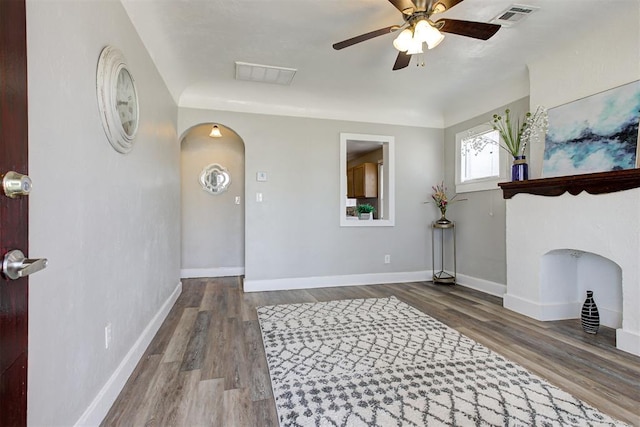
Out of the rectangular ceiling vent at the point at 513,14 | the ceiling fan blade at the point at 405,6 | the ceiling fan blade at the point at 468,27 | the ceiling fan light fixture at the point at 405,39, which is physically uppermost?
the rectangular ceiling vent at the point at 513,14

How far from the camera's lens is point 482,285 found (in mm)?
4238

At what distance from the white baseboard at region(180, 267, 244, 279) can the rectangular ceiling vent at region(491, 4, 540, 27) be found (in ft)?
15.4

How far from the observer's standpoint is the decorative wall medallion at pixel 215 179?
17.4ft

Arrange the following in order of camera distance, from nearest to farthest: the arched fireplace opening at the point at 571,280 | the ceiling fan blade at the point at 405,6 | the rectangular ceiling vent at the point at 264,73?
the ceiling fan blade at the point at 405,6 → the arched fireplace opening at the point at 571,280 → the rectangular ceiling vent at the point at 264,73

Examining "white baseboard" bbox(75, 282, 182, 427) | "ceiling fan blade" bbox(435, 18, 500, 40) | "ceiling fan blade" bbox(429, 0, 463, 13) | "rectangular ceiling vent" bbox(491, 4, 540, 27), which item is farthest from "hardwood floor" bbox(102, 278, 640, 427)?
"rectangular ceiling vent" bbox(491, 4, 540, 27)

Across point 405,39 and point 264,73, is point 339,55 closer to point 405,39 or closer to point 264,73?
point 264,73

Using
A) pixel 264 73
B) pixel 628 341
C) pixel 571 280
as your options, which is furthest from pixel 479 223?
pixel 264 73

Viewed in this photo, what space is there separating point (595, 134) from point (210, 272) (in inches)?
203

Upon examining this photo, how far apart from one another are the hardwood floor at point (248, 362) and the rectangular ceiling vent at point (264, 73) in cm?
261

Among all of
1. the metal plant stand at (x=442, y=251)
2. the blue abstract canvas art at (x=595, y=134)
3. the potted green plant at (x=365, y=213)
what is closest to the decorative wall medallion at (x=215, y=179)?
the potted green plant at (x=365, y=213)

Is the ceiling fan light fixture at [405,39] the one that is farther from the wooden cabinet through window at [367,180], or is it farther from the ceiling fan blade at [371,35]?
the wooden cabinet through window at [367,180]

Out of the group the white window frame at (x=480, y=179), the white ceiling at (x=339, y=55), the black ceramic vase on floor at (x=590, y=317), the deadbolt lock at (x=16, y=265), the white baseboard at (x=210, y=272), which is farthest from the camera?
the white baseboard at (x=210, y=272)

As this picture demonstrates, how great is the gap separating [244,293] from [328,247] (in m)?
1.31

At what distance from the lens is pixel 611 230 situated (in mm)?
2559
